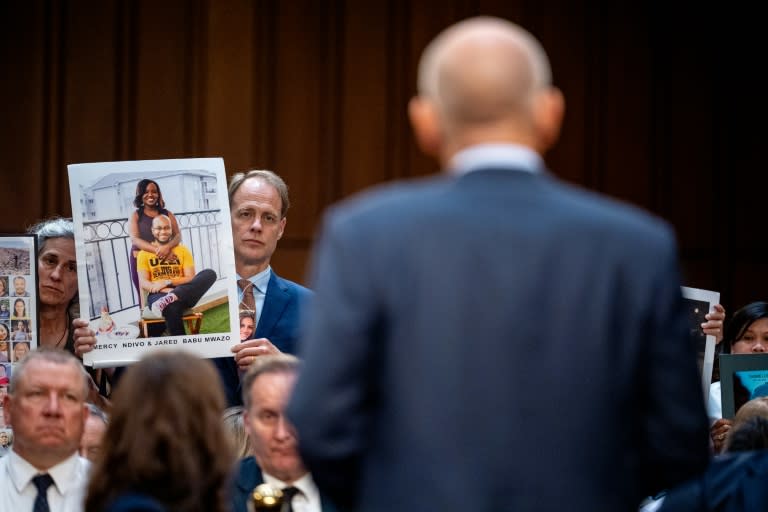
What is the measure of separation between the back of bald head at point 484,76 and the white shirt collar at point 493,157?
0.04 meters

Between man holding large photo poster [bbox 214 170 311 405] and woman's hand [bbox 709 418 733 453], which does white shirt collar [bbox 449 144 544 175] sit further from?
woman's hand [bbox 709 418 733 453]

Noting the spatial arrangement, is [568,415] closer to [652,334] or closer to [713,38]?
[652,334]

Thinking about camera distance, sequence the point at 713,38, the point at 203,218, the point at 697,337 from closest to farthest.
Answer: the point at 203,218
the point at 697,337
the point at 713,38

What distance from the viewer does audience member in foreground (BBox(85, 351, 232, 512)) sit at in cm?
193

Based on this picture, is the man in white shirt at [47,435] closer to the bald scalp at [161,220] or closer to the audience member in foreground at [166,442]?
the bald scalp at [161,220]

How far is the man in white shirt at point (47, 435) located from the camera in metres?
3.02

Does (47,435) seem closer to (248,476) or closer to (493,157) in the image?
(248,476)

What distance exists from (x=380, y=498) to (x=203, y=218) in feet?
7.79

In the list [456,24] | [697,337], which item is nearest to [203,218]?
[697,337]

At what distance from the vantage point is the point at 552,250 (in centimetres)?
156

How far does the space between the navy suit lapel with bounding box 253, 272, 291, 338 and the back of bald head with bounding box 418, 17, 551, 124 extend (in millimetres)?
2571

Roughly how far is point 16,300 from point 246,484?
1376 millimetres

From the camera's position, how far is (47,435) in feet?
9.88

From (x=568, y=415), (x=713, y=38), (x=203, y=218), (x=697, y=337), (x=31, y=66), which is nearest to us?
(x=568, y=415)
